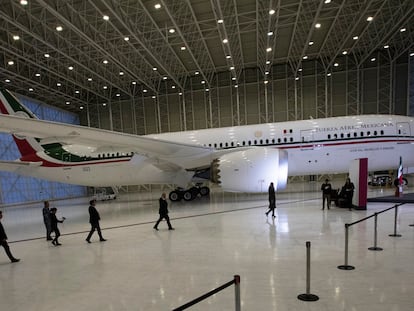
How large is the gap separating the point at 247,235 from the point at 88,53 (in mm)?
16725

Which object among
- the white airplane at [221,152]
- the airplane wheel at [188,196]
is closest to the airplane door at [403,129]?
the white airplane at [221,152]

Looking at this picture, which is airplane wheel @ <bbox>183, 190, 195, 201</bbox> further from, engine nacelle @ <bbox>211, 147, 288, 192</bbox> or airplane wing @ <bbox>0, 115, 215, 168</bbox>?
engine nacelle @ <bbox>211, 147, 288, 192</bbox>

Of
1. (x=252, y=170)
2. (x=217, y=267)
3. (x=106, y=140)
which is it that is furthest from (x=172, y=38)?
(x=217, y=267)

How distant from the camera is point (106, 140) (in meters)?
9.34

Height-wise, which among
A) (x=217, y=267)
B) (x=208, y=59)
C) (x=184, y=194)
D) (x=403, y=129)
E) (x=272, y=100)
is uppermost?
(x=208, y=59)

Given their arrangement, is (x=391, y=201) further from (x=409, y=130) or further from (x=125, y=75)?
(x=125, y=75)

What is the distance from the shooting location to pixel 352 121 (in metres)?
12.6

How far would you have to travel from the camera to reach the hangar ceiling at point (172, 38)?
13984 mm

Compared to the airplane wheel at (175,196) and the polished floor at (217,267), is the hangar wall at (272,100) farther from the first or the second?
the polished floor at (217,267)

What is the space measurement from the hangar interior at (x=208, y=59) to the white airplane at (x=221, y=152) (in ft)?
20.4

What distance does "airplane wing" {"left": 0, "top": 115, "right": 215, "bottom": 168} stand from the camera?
300 inches

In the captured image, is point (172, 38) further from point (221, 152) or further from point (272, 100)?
point (272, 100)

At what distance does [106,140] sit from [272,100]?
1801cm

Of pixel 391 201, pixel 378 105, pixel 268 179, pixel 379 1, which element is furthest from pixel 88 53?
pixel 378 105
